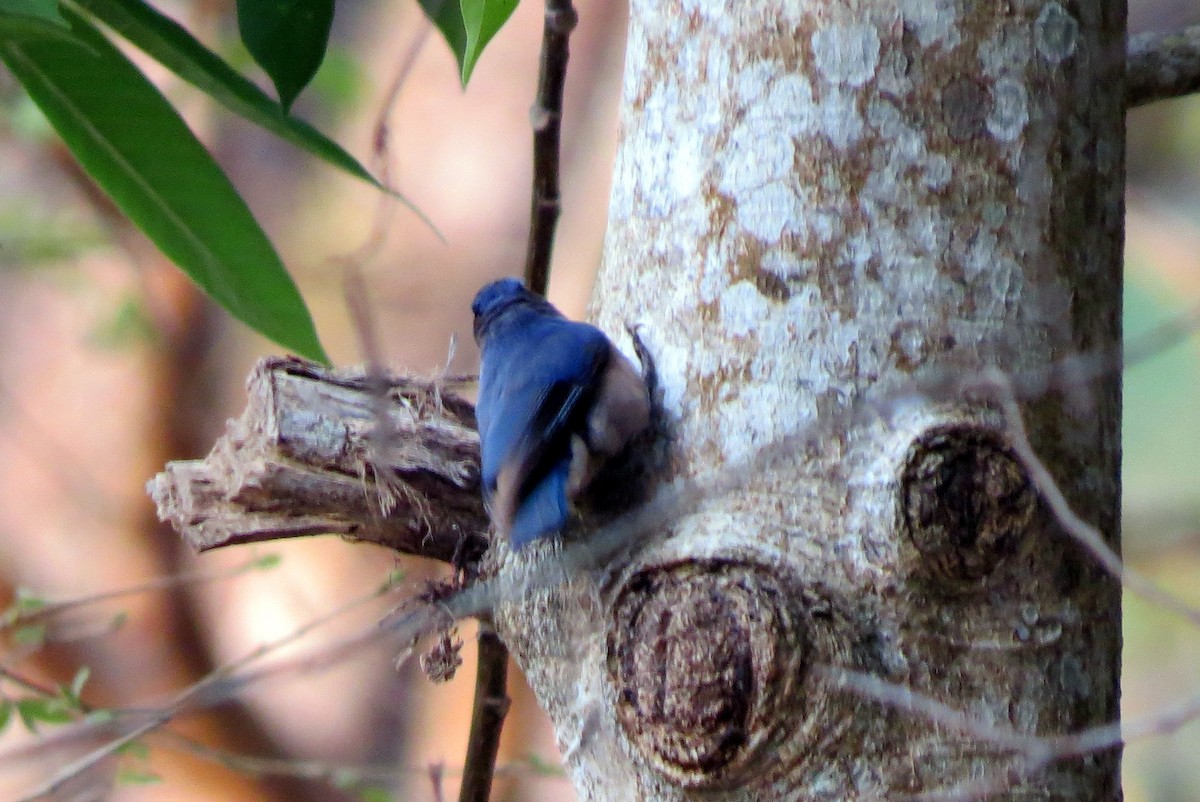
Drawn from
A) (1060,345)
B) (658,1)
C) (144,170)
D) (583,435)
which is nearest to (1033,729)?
(1060,345)

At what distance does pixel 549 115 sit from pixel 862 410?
1.62 feet

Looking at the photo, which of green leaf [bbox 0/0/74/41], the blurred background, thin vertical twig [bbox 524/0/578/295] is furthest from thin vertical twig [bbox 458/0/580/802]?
the blurred background

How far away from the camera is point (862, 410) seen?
65cm

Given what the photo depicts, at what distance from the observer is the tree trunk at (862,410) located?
0.70m

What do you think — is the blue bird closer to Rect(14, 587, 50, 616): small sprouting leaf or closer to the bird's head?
the bird's head

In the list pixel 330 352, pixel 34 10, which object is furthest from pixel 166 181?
pixel 330 352

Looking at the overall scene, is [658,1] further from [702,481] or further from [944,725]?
[944,725]

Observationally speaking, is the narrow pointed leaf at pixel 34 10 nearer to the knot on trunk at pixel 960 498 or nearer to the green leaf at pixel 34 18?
the green leaf at pixel 34 18

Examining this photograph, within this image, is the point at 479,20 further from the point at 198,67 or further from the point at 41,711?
the point at 41,711

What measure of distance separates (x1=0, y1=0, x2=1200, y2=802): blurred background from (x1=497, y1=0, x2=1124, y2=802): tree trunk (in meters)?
1.77

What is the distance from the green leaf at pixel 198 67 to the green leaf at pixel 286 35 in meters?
0.03

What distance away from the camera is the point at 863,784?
27.7 inches

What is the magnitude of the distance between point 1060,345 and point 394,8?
2.31 meters

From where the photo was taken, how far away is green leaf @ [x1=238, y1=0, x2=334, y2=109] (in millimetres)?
1000
